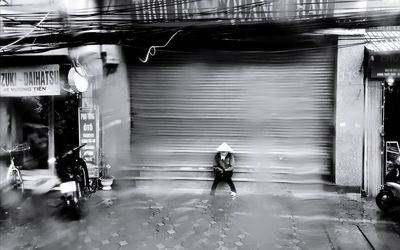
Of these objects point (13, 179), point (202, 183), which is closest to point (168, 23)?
point (202, 183)

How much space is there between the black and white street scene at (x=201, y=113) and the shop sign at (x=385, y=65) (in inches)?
1.0

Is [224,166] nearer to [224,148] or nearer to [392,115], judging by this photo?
[224,148]

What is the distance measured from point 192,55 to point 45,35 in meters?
3.78

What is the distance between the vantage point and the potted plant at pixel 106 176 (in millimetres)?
10133

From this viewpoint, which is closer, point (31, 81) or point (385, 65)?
point (385, 65)

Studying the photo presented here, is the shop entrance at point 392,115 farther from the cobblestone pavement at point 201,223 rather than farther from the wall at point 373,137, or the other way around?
the cobblestone pavement at point 201,223

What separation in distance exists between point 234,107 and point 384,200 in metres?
4.27

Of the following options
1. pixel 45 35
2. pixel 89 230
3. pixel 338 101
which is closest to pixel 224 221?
pixel 89 230

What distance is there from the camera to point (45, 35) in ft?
27.1

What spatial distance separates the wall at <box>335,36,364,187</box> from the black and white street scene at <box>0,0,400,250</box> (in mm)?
26

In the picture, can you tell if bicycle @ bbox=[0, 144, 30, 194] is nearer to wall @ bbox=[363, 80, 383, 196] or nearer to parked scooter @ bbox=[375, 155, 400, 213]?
parked scooter @ bbox=[375, 155, 400, 213]

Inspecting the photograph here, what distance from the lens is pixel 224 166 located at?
9.72m

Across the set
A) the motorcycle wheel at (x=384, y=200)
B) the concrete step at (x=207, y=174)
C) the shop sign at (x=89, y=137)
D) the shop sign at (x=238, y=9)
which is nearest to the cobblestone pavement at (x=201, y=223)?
the motorcycle wheel at (x=384, y=200)

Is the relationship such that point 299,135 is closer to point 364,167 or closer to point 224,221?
point 364,167
